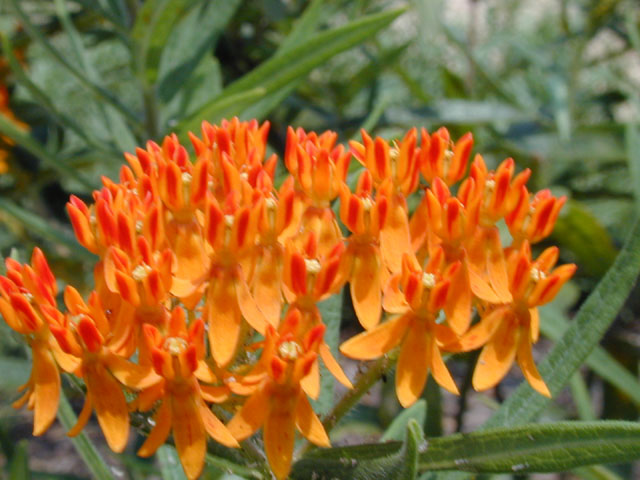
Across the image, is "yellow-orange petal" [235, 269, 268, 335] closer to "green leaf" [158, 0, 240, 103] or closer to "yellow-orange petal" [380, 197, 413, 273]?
"yellow-orange petal" [380, 197, 413, 273]

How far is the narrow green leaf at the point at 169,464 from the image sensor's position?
1195mm

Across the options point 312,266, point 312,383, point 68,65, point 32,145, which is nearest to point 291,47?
point 68,65

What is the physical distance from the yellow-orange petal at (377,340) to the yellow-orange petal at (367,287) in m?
0.02

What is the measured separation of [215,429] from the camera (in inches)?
30.9

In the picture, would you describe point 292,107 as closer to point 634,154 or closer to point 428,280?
point 634,154

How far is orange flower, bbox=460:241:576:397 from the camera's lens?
87 centimetres

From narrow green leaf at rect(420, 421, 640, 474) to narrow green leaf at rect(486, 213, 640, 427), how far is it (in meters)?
0.21

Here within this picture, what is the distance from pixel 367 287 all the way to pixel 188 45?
2.97ft

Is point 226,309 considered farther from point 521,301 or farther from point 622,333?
point 622,333

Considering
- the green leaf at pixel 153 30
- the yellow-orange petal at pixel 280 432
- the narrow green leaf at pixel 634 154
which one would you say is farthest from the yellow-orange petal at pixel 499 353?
the narrow green leaf at pixel 634 154

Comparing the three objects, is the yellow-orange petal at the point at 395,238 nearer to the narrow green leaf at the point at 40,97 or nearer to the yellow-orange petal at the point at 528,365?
the yellow-orange petal at the point at 528,365

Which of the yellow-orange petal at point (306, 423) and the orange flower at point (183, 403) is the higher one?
the orange flower at point (183, 403)

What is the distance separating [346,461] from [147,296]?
277 millimetres

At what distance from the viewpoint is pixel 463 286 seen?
34.3 inches
